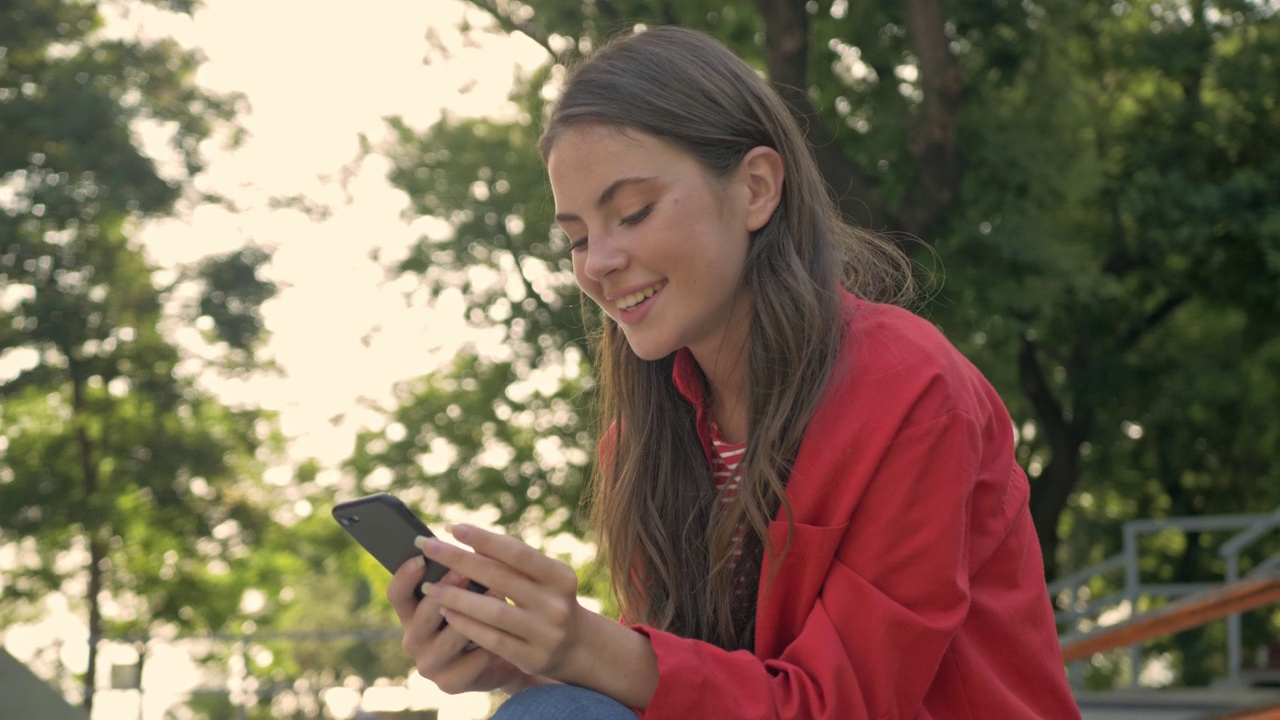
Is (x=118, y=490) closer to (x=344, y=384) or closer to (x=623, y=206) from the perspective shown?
(x=344, y=384)

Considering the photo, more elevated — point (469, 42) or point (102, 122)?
point (469, 42)

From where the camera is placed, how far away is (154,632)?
67.8 feet

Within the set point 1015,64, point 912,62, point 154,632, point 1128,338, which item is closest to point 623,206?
point 1015,64

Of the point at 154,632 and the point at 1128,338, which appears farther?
the point at 154,632

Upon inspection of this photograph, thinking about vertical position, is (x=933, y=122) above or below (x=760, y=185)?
below

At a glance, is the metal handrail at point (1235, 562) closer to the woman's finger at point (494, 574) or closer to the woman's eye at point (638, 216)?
the woman's eye at point (638, 216)

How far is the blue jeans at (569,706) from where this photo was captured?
5.67 ft

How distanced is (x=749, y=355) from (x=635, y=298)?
188 mm

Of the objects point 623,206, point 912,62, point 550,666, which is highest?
A: point 623,206

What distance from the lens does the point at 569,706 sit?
1730 mm

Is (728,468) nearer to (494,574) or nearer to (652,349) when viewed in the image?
(652,349)

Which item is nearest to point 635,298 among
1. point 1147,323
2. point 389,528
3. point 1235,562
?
point 389,528

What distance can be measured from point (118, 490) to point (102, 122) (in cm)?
490

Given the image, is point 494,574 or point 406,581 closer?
point 494,574
